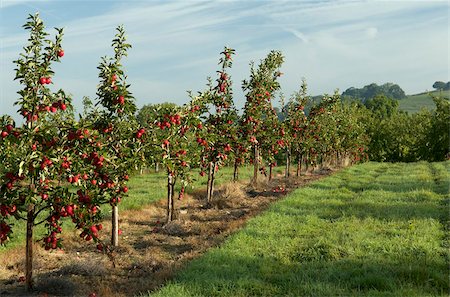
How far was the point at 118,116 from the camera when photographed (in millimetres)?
11852

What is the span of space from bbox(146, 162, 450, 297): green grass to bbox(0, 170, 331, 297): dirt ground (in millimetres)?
1087

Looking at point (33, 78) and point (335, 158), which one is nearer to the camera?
point (33, 78)

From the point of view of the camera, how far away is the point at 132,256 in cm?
1165

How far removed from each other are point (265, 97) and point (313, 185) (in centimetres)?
558

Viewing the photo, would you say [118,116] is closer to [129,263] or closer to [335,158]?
[129,263]

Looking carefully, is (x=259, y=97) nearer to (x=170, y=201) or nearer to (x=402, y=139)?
(x=170, y=201)

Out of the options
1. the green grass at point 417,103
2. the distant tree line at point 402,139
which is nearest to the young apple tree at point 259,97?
the distant tree line at point 402,139

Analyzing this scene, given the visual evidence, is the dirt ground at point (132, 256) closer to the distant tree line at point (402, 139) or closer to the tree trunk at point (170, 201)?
the tree trunk at point (170, 201)

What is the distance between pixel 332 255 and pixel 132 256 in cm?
566

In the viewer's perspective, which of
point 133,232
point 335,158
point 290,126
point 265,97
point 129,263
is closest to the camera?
point 129,263

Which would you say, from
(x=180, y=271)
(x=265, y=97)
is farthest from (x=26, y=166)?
(x=265, y=97)

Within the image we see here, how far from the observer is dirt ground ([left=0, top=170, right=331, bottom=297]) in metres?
9.02

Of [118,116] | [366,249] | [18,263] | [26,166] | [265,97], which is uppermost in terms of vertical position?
[265,97]

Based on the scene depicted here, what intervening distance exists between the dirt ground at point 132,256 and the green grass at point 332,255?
1.09 m
